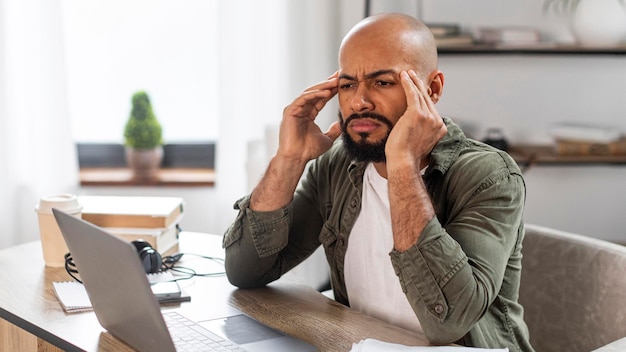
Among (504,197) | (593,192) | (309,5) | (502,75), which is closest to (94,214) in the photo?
(504,197)

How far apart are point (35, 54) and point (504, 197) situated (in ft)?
6.81

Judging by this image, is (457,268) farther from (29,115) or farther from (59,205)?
(29,115)

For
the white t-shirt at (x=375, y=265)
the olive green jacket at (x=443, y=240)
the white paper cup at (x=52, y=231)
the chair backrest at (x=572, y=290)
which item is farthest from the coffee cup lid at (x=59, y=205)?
the chair backrest at (x=572, y=290)

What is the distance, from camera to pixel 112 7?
3484 mm

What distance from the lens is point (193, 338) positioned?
1572mm

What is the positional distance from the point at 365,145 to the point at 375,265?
0.24 metres

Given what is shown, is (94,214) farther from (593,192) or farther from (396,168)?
(593,192)

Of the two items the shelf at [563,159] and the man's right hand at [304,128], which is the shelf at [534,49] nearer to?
the shelf at [563,159]

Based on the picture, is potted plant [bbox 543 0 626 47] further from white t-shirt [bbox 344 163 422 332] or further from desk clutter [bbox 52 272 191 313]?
desk clutter [bbox 52 272 191 313]

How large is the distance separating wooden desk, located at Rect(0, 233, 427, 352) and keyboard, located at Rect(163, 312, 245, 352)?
0.06m

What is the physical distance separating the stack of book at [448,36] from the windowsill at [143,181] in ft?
3.27

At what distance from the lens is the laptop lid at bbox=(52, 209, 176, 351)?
4.45ft

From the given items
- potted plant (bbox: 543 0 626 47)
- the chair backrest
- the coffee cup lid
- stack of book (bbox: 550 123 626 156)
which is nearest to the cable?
the coffee cup lid

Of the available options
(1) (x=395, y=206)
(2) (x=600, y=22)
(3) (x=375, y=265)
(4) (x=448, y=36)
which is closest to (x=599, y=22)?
(2) (x=600, y=22)
